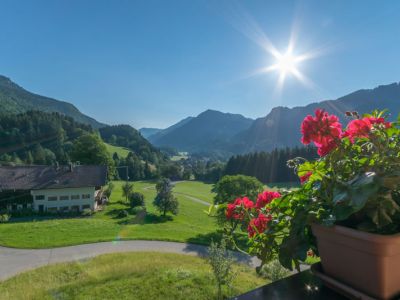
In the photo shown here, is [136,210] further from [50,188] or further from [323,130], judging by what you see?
[323,130]

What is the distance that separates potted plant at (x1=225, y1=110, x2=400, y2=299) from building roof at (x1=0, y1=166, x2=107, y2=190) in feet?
109

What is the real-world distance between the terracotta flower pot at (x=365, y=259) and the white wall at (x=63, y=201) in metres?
Answer: 33.9

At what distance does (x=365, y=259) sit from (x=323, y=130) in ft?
2.12

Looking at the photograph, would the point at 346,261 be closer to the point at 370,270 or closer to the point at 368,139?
the point at 370,270

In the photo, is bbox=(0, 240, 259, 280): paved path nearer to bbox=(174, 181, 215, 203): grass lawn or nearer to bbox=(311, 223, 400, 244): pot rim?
bbox=(311, 223, 400, 244): pot rim

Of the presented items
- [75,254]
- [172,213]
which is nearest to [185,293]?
[75,254]

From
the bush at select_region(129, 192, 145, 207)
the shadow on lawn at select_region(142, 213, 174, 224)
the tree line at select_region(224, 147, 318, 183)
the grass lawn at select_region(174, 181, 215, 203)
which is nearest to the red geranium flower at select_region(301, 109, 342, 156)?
the shadow on lawn at select_region(142, 213, 174, 224)

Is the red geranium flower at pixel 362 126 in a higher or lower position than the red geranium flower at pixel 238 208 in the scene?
higher

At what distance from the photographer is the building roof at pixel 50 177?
30812 mm

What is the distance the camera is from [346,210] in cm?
105

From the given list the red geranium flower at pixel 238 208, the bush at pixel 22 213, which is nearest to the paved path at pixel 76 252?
the red geranium flower at pixel 238 208

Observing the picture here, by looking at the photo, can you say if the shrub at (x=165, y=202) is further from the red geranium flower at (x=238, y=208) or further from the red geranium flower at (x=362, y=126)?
the red geranium flower at (x=362, y=126)

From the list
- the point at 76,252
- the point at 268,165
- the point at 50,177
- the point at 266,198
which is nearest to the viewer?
the point at 266,198

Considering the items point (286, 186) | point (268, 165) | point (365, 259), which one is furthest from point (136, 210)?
point (268, 165)
